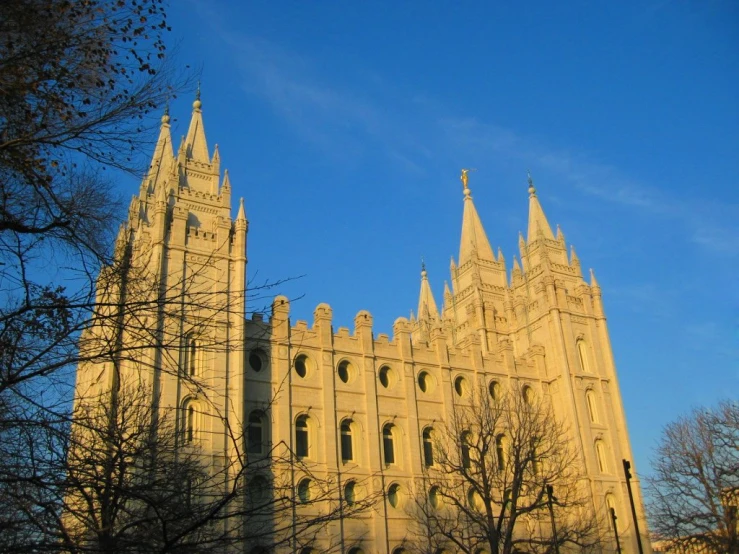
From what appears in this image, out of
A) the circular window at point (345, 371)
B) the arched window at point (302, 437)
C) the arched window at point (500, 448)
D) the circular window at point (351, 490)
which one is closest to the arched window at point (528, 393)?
the arched window at point (500, 448)

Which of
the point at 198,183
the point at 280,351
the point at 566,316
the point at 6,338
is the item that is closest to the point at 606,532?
the point at 566,316

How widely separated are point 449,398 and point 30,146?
3132 cm

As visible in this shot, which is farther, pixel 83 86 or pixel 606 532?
pixel 606 532

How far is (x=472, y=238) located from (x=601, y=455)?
19.8m

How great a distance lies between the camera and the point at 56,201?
9.52 meters

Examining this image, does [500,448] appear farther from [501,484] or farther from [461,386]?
[501,484]

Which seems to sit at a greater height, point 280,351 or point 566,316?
point 566,316

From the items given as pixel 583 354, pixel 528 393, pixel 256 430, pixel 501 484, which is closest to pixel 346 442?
pixel 256 430

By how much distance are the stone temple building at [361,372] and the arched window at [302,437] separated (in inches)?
2.6

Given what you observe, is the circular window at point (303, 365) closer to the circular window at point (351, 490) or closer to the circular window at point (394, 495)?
the circular window at point (351, 490)

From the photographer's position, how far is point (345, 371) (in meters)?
36.5

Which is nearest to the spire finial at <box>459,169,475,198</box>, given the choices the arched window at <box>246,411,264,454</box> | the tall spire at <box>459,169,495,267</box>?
the tall spire at <box>459,169,495,267</box>

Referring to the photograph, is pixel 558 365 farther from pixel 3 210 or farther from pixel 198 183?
pixel 3 210

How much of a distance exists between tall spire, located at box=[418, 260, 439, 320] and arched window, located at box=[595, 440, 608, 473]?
22451 millimetres
